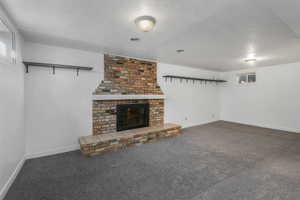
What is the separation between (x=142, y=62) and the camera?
4301mm

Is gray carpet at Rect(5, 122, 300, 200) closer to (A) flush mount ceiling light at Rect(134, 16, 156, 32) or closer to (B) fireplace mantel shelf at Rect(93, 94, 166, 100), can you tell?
(B) fireplace mantel shelf at Rect(93, 94, 166, 100)

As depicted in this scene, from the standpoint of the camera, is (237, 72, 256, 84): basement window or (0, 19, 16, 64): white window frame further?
(237, 72, 256, 84): basement window

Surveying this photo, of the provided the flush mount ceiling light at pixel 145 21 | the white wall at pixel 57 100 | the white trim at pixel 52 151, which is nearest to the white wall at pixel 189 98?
the white wall at pixel 57 100

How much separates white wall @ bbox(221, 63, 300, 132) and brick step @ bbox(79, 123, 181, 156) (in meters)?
3.66

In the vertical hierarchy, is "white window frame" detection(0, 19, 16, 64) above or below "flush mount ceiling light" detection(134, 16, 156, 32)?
below

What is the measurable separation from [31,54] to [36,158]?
6.97 ft

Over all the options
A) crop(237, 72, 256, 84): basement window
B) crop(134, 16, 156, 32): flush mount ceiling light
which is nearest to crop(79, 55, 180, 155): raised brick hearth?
crop(134, 16, 156, 32): flush mount ceiling light

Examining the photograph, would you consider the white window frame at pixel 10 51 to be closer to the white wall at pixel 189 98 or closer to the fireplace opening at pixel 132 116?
the fireplace opening at pixel 132 116

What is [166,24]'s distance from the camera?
213cm

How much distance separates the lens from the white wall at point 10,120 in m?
1.82

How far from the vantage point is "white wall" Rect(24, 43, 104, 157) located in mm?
2891

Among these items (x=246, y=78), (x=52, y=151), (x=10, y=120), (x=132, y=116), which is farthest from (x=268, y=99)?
(x=10, y=120)

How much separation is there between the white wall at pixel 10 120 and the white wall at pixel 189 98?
352 centimetres

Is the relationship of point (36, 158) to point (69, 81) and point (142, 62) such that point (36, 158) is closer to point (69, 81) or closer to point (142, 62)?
point (69, 81)
